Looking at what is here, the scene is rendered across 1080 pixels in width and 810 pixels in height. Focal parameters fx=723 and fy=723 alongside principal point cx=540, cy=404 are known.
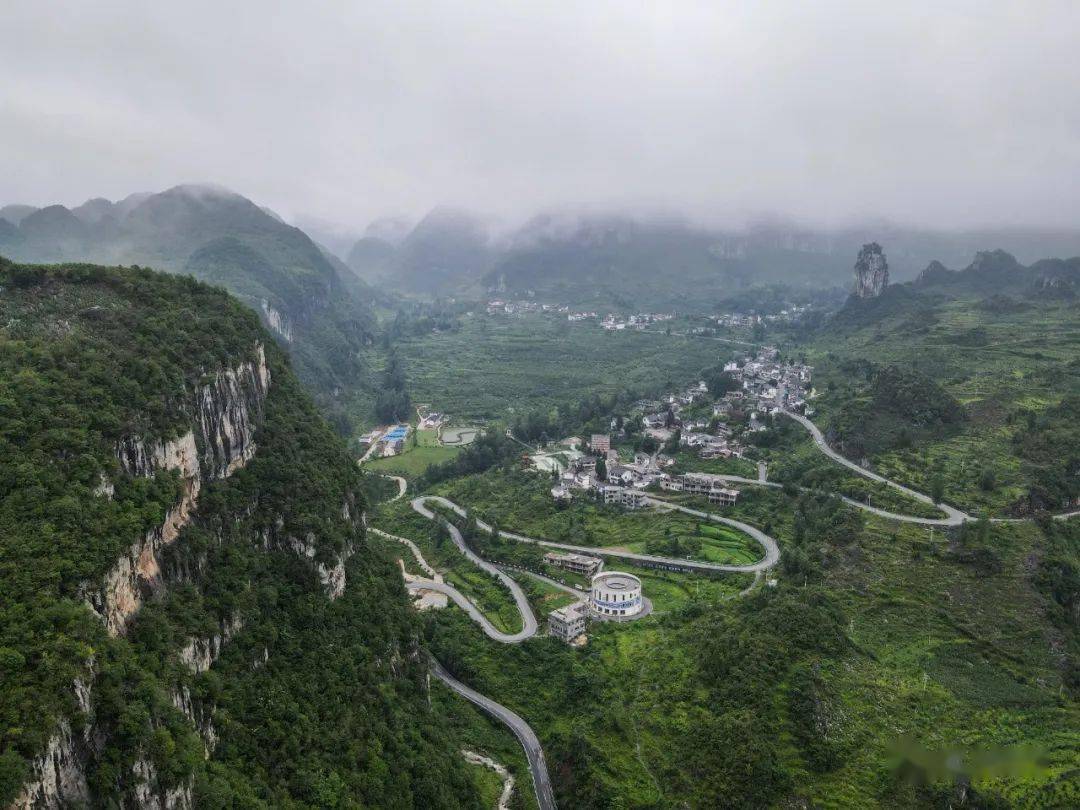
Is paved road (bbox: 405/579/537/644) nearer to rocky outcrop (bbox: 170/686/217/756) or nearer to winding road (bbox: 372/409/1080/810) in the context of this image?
winding road (bbox: 372/409/1080/810)

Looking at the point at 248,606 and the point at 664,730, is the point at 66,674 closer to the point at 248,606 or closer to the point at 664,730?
the point at 248,606

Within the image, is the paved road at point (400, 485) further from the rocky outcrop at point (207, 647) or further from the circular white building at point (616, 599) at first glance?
the rocky outcrop at point (207, 647)

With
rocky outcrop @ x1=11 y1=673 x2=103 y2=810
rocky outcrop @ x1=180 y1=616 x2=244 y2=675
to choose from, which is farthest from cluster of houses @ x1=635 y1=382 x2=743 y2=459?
rocky outcrop @ x1=11 y1=673 x2=103 y2=810

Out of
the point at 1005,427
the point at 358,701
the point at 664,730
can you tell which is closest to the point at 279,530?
the point at 358,701

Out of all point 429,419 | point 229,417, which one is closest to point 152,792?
point 229,417

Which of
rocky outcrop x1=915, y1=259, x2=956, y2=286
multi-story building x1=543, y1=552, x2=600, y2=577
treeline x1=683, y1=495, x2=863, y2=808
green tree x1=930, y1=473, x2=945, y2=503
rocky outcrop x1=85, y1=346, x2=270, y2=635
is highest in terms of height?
rocky outcrop x1=915, y1=259, x2=956, y2=286

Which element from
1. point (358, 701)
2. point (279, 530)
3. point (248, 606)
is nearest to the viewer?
point (248, 606)
